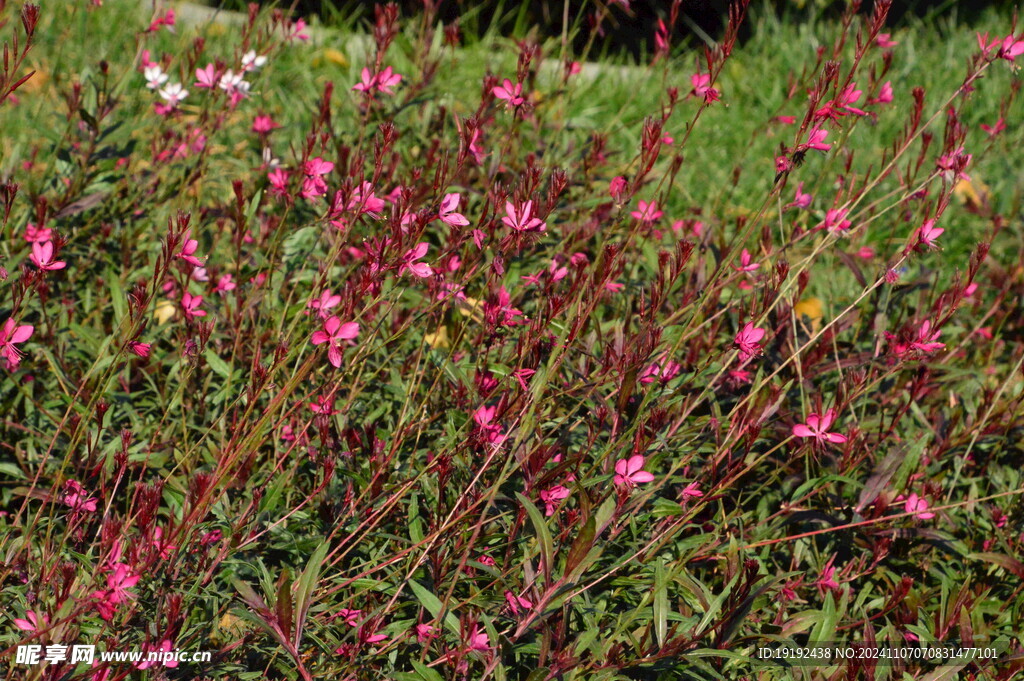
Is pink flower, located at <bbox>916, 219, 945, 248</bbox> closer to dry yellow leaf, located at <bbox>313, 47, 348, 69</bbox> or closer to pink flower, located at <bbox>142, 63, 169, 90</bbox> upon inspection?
pink flower, located at <bbox>142, 63, 169, 90</bbox>

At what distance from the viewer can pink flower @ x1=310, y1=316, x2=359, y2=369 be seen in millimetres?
1585

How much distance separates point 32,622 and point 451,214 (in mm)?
1025

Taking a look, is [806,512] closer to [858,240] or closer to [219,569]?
[219,569]

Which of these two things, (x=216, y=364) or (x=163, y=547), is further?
(x=216, y=364)

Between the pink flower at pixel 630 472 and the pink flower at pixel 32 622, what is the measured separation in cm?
98

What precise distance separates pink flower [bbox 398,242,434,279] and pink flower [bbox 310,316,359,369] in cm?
13

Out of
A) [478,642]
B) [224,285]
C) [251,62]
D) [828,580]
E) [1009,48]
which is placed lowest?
[828,580]

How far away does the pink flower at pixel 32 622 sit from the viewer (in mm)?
1400

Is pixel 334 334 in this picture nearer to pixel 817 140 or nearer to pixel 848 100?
pixel 817 140

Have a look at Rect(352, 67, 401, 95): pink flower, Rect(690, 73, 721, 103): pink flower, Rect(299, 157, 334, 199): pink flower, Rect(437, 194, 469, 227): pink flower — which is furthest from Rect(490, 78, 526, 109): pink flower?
Rect(352, 67, 401, 95): pink flower

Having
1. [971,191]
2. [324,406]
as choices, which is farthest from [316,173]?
[971,191]

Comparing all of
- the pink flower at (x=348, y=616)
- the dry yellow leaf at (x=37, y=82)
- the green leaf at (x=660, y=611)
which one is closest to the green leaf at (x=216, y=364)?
the pink flower at (x=348, y=616)

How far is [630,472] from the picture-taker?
5.50ft

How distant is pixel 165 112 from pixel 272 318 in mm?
781
